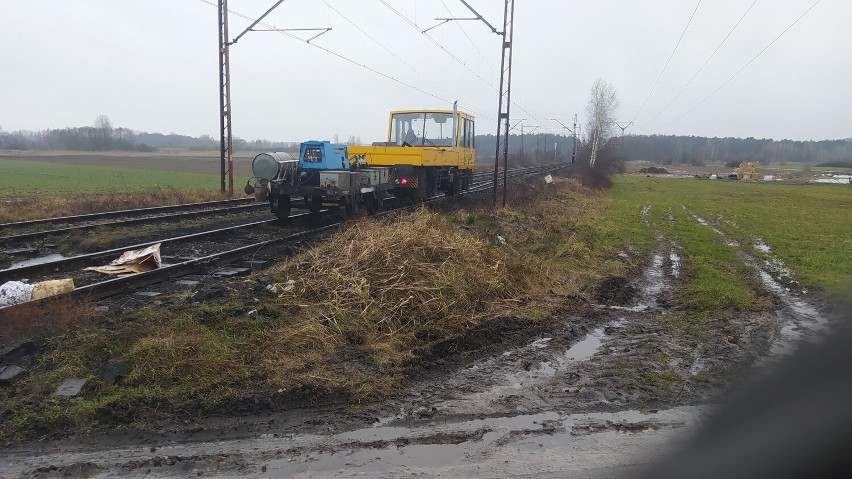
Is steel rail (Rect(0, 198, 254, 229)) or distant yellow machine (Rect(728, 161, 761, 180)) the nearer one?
steel rail (Rect(0, 198, 254, 229))

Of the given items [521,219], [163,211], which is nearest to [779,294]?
[521,219]

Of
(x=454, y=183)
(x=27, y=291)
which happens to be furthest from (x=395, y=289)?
(x=454, y=183)

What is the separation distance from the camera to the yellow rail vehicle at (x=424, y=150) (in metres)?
17.1

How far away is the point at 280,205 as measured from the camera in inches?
559

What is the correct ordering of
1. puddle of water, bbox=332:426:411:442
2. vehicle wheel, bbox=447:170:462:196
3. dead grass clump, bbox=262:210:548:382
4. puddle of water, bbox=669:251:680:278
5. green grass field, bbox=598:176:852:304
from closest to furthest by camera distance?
1. puddle of water, bbox=332:426:411:442
2. dead grass clump, bbox=262:210:548:382
3. green grass field, bbox=598:176:852:304
4. puddle of water, bbox=669:251:680:278
5. vehicle wheel, bbox=447:170:462:196

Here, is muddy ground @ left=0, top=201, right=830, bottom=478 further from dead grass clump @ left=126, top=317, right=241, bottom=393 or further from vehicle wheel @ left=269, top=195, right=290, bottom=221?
vehicle wheel @ left=269, top=195, right=290, bottom=221

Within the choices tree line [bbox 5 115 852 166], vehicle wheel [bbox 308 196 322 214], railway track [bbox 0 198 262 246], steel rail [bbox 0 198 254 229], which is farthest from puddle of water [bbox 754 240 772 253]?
tree line [bbox 5 115 852 166]

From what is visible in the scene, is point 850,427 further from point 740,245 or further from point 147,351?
point 740,245

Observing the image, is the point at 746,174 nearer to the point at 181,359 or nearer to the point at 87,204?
Answer: the point at 87,204

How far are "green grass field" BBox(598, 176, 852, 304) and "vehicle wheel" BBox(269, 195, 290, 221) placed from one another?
8163mm

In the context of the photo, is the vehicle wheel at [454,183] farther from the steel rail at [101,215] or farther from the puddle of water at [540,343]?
the puddle of water at [540,343]

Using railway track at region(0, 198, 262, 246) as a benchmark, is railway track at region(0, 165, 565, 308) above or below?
below

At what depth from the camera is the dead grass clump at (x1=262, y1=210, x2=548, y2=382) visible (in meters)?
5.88

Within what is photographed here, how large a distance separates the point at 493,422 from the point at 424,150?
13.4 m
